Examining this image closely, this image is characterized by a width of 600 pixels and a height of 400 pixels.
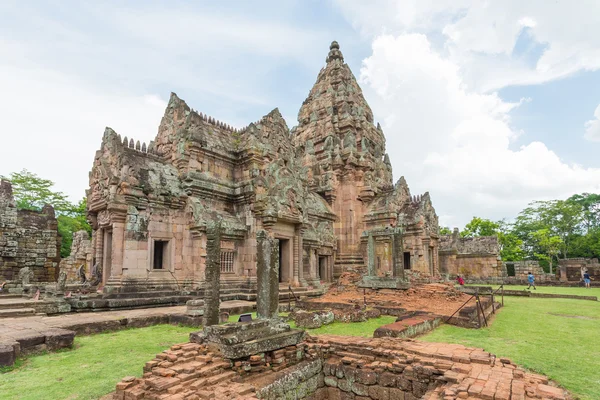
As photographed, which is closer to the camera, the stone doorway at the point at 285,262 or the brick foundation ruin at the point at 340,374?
the brick foundation ruin at the point at 340,374

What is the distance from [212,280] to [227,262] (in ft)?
25.8

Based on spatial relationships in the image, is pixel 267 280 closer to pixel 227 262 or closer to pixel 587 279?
pixel 227 262

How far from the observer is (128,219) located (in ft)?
43.5

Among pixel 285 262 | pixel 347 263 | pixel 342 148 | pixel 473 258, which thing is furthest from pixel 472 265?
pixel 285 262

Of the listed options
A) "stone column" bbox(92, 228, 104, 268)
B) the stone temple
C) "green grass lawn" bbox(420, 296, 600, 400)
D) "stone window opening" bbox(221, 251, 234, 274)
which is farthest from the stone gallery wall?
"stone column" bbox(92, 228, 104, 268)

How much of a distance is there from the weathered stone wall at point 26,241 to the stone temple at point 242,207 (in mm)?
8351

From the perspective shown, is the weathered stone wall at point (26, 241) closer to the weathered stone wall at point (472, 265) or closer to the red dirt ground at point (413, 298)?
the red dirt ground at point (413, 298)

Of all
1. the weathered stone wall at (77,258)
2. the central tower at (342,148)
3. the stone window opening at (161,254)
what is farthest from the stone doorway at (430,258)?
the weathered stone wall at (77,258)

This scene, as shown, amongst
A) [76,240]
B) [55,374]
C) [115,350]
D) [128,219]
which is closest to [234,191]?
[128,219]

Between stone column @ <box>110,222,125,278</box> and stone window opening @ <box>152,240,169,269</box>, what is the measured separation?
5.13 feet

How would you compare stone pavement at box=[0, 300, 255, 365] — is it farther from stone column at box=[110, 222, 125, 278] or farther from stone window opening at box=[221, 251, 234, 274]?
stone window opening at box=[221, 251, 234, 274]

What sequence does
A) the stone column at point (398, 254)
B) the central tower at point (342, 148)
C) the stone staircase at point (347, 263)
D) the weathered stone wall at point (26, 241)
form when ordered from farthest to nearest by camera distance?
the central tower at point (342, 148), the stone staircase at point (347, 263), the weathered stone wall at point (26, 241), the stone column at point (398, 254)

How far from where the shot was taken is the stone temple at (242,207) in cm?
1368

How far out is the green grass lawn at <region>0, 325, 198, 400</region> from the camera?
16.4 ft
